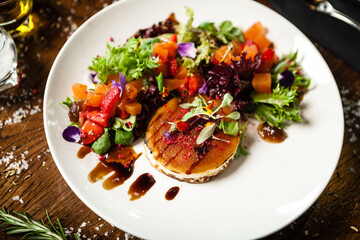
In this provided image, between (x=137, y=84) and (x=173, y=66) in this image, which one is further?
(x=173, y=66)

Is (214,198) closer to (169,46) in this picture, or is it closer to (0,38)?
(169,46)

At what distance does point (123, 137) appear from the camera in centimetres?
353

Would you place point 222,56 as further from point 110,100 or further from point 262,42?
point 110,100

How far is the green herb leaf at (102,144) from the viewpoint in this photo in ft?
11.4

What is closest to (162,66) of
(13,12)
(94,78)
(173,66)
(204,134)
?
(173,66)

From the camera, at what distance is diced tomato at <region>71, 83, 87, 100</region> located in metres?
3.63

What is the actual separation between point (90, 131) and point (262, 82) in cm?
185

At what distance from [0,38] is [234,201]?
9.96 ft

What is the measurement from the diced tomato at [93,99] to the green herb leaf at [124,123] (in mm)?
258

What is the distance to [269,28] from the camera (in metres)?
4.09

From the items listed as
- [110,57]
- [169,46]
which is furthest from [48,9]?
[169,46]

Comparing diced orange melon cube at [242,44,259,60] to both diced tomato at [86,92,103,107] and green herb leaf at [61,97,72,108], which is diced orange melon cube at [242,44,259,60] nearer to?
diced tomato at [86,92,103,107]

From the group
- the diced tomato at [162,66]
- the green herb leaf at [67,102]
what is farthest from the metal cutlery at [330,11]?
the green herb leaf at [67,102]

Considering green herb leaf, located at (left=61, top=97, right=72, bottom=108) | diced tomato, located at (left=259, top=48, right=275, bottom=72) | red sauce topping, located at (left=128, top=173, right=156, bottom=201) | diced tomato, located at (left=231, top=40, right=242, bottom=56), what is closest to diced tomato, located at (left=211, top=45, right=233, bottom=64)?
diced tomato, located at (left=231, top=40, right=242, bottom=56)
